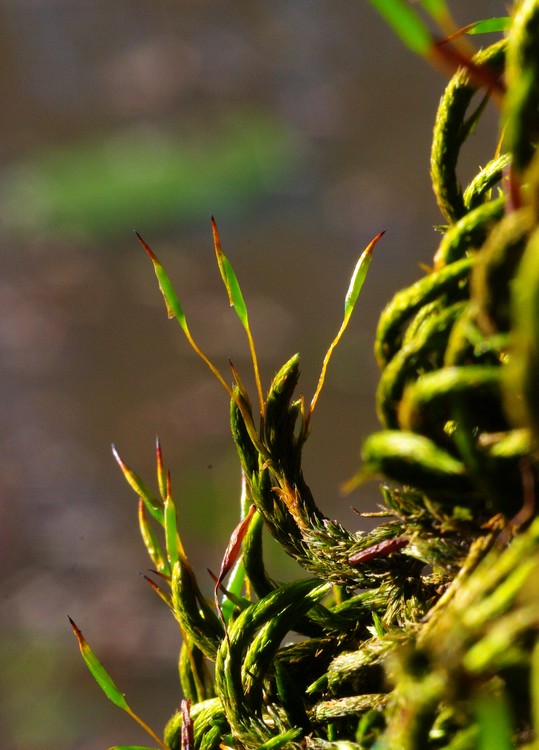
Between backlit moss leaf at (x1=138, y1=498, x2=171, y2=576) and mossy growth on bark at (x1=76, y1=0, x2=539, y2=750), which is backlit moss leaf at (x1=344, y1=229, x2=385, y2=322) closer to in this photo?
mossy growth on bark at (x1=76, y1=0, x2=539, y2=750)

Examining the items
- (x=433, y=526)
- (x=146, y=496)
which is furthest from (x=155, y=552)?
(x=433, y=526)

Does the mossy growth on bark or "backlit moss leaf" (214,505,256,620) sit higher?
"backlit moss leaf" (214,505,256,620)

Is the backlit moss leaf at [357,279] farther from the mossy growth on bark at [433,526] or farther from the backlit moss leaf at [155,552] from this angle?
the backlit moss leaf at [155,552]

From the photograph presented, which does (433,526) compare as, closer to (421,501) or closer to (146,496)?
(421,501)

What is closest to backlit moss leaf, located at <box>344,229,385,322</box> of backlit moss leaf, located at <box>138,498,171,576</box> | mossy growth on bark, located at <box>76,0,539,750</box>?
mossy growth on bark, located at <box>76,0,539,750</box>

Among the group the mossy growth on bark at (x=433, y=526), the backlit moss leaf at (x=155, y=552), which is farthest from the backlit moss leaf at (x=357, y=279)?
→ the backlit moss leaf at (x=155, y=552)

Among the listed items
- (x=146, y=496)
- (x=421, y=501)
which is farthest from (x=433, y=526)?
(x=146, y=496)

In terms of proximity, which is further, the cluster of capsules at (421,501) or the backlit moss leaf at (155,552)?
the backlit moss leaf at (155,552)

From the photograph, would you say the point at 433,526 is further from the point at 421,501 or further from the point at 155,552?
the point at 155,552

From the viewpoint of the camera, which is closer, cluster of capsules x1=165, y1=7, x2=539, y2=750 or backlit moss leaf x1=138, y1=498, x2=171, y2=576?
cluster of capsules x1=165, y1=7, x2=539, y2=750
